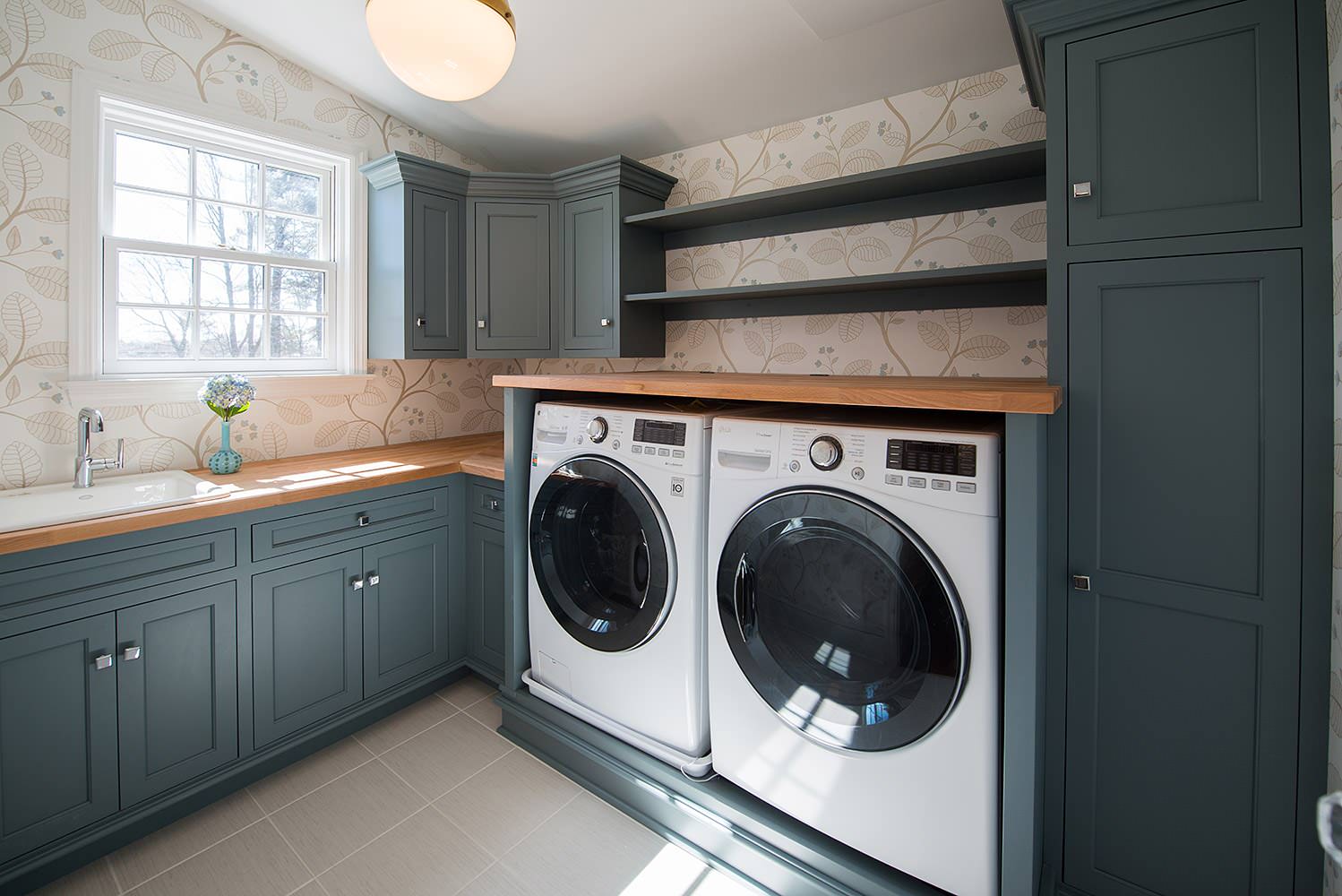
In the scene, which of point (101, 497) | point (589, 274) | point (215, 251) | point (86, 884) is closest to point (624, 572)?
point (589, 274)

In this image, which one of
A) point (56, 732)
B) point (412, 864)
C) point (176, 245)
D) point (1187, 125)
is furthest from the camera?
point (176, 245)

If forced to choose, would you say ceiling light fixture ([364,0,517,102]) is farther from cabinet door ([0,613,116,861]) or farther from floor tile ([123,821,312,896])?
floor tile ([123,821,312,896])

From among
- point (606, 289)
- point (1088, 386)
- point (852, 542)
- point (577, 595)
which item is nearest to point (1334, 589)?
point (1088, 386)

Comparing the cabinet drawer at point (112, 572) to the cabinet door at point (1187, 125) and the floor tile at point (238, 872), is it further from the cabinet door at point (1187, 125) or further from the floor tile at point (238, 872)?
the cabinet door at point (1187, 125)

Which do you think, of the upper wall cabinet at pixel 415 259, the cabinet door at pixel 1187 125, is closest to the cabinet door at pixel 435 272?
the upper wall cabinet at pixel 415 259

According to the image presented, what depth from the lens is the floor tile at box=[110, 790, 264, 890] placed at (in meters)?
1.72

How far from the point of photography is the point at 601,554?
6.57 ft

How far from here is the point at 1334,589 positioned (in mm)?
1243

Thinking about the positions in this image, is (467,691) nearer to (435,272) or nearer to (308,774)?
(308,774)

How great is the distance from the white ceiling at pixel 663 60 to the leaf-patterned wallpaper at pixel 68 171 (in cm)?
13

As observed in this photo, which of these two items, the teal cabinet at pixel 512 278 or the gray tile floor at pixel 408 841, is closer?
the gray tile floor at pixel 408 841

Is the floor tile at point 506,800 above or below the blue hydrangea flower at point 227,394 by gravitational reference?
below

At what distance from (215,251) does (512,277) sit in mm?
1160

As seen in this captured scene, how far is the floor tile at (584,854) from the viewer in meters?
1.68
